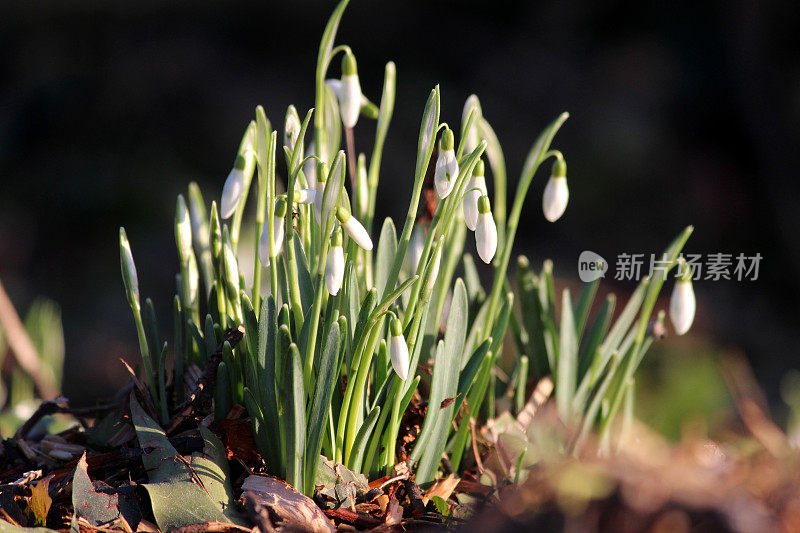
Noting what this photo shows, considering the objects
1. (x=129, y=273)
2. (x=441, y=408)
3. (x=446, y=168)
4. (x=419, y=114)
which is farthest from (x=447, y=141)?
(x=419, y=114)

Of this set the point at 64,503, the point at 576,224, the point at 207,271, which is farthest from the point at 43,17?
the point at 64,503

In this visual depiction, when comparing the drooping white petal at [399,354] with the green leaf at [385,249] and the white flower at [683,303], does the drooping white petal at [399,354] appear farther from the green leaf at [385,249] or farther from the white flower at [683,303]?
the white flower at [683,303]

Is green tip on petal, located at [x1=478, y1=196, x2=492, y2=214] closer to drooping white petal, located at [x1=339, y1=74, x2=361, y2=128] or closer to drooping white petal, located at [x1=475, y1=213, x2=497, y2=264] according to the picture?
drooping white petal, located at [x1=475, y1=213, x2=497, y2=264]

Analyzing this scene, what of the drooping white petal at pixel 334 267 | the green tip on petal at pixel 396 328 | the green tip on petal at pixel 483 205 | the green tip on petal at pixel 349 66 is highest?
the green tip on petal at pixel 349 66

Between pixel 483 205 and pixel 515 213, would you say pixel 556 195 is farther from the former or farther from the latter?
pixel 483 205

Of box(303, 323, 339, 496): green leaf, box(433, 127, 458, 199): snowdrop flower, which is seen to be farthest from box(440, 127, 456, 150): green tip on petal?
box(303, 323, 339, 496): green leaf

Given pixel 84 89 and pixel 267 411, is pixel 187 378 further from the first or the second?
pixel 84 89

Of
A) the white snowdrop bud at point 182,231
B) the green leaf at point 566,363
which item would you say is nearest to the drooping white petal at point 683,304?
the green leaf at point 566,363
